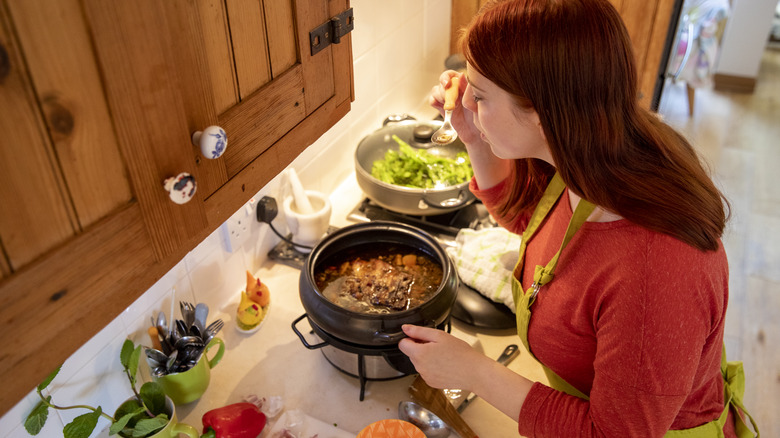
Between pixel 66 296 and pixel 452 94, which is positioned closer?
pixel 66 296

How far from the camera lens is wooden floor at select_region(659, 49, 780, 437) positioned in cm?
190

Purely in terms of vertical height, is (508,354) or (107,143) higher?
(107,143)

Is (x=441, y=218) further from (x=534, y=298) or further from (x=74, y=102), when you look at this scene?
(x=74, y=102)

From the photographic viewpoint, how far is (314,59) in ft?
2.88

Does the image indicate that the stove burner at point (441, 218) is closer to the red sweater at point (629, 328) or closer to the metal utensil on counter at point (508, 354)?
the metal utensil on counter at point (508, 354)

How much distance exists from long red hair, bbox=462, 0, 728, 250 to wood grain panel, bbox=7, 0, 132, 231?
1.74 ft

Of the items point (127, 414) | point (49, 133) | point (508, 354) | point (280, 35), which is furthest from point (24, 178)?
point (508, 354)

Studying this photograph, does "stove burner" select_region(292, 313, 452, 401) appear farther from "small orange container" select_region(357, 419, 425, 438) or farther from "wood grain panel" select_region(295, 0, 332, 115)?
"wood grain panel" select_region(295, 0, 332, 115)

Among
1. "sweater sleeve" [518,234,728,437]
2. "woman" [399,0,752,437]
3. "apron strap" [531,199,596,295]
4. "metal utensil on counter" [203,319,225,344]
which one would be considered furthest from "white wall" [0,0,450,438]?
"sweater sleeve" [518,234,728,437]

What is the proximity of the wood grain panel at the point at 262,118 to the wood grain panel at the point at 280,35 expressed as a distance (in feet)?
0.05

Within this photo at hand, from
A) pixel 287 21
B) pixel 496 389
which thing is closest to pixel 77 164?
pixel 287 21

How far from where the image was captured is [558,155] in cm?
89

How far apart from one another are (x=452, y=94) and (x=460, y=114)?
0.07 meters

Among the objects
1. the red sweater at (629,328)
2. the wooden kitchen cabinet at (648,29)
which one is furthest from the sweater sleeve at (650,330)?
the wooden kitchen cabinet at (648,29)
